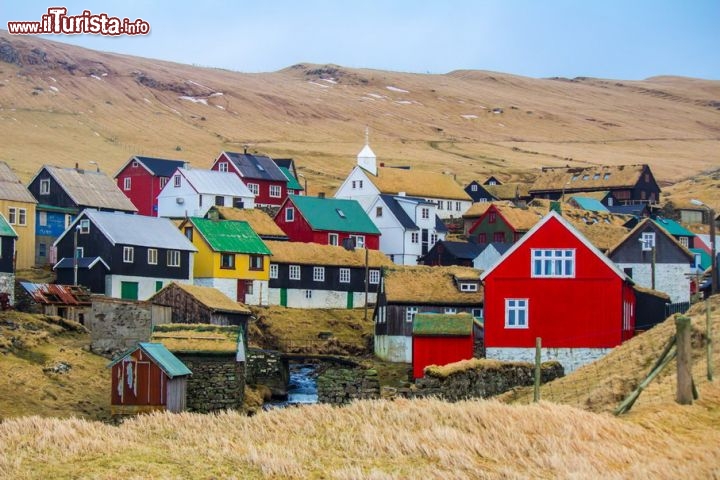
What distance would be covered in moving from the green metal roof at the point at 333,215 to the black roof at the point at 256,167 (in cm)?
1508

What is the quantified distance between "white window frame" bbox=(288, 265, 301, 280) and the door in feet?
40.4

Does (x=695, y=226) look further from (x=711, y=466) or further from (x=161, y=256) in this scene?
(x=711, y=466)

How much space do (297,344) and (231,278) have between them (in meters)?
12.0

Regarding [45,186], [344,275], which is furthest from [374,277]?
[45,186]

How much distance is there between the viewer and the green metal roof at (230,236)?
296ft

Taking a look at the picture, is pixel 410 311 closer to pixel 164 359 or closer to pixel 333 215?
pixel 164 359

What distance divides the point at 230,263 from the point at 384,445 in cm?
6040

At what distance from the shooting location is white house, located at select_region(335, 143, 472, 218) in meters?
122

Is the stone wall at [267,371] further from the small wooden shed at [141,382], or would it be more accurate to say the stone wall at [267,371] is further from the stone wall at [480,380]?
the stone wall at [480,380]

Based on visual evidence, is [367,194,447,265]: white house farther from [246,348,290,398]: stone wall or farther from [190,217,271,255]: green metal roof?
[246,348,290,398]: stone wall

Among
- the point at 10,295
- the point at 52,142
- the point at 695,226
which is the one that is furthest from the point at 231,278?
the point at 52,142

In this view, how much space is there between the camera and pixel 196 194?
111 m

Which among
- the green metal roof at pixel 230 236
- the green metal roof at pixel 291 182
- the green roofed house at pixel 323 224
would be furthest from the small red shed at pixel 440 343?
the green metal roof at pixel 291 182

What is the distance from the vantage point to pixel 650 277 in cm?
8144
